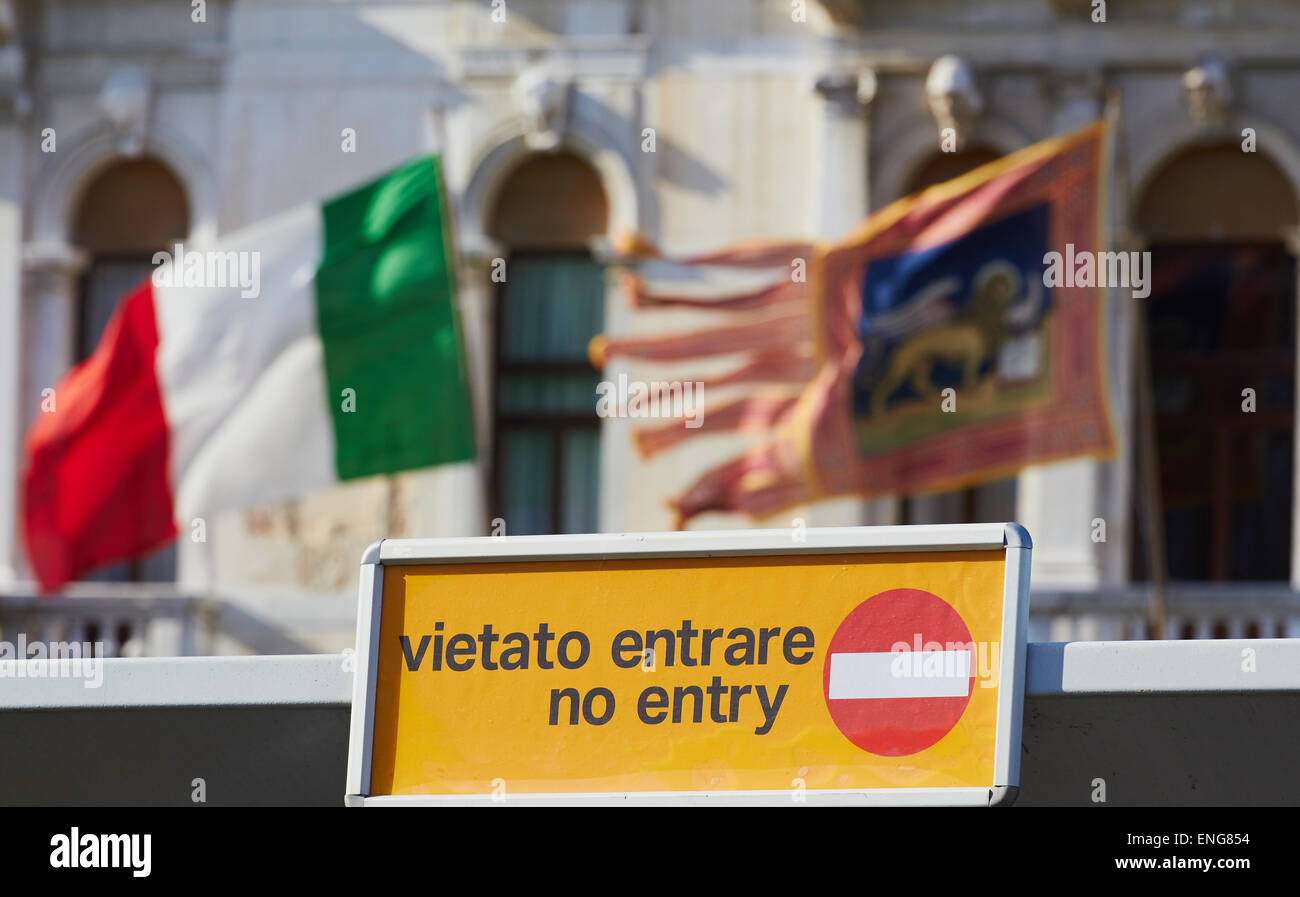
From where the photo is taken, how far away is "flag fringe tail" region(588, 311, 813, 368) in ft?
49.6

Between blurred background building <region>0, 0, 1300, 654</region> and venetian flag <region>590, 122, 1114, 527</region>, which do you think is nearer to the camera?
venetian flag <region>590, 122, 1114, 527</region>

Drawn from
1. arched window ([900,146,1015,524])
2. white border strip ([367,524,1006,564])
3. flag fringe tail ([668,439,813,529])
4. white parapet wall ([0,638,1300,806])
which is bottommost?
white parapet wall ([0,638,1300,806])

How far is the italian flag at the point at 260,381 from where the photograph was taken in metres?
13.9

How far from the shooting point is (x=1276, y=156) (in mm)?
16688

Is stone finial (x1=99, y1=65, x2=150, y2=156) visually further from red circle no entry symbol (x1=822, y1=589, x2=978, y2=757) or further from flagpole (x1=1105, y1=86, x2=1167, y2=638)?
red circle no entry symbol (x1=822, y1=589, x2=978, y2=757)

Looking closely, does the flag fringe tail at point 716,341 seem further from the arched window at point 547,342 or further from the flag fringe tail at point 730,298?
the arched window at point 547,342

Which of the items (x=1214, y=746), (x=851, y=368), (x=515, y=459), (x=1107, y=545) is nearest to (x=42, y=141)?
(x=515, y=459)

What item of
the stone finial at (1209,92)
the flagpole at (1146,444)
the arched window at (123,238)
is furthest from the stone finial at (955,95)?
the arched window at (123,238)

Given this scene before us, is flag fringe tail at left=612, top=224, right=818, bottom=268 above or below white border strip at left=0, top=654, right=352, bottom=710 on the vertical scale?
above

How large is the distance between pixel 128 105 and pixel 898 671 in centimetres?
1409

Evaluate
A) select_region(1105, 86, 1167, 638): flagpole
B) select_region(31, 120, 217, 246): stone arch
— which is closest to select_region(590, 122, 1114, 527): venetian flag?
select_region(1105, 86, 1167, 638): flagpole

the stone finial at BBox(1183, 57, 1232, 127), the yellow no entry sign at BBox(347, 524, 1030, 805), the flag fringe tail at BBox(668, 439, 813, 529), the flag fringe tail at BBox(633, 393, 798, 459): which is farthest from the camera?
the stone finial at BBox(1183, 57, 1232, 127)

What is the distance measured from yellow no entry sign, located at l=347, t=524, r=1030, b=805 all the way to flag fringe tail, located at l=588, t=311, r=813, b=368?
31.9 feet

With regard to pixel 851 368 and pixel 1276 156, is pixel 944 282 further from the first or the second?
pixel 1276 156
